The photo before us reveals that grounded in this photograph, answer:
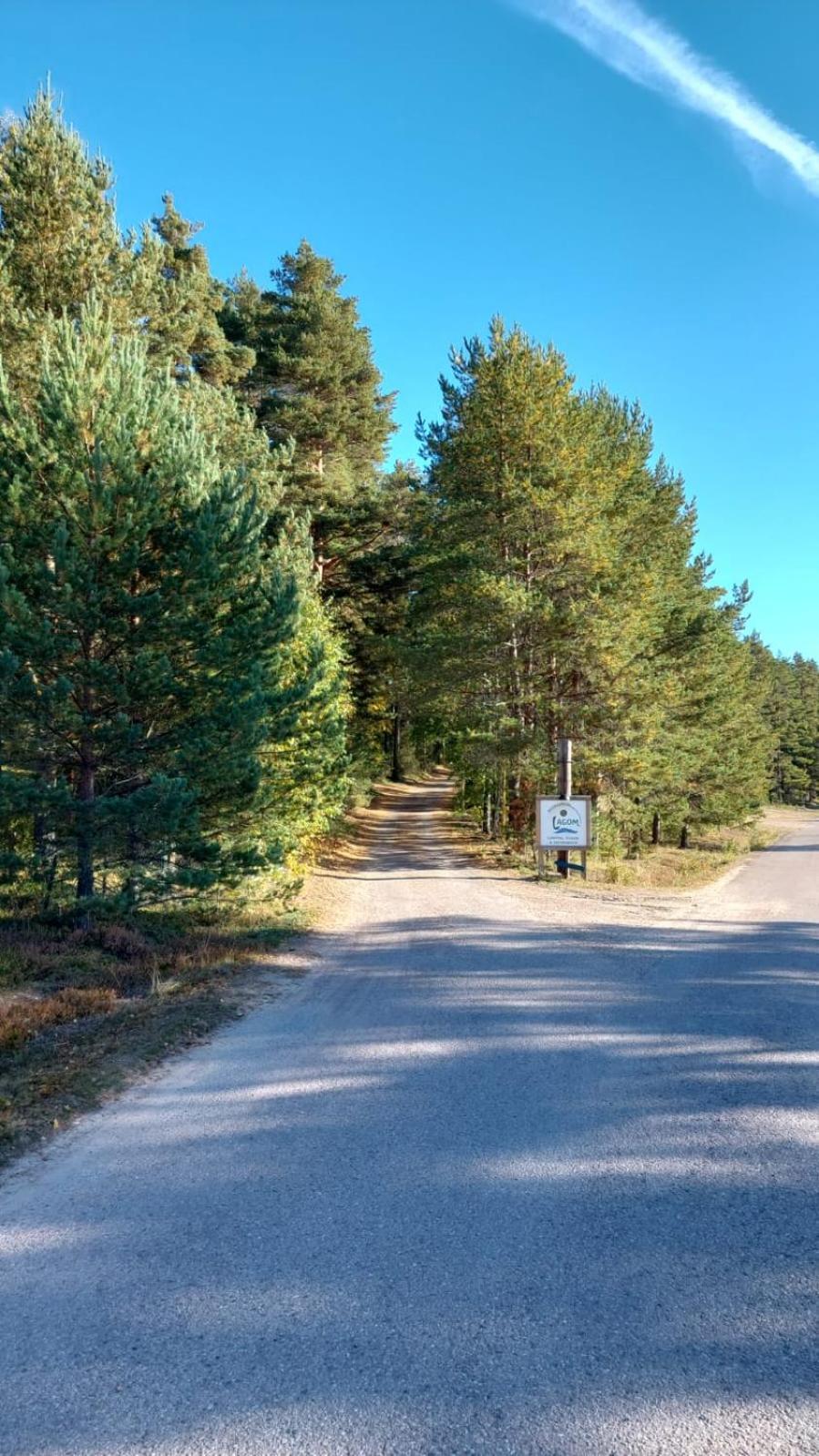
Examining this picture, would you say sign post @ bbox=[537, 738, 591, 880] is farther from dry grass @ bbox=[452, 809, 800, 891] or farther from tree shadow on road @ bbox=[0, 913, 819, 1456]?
tree shadow on road @ bbox=[0, 913, 819, 1456]

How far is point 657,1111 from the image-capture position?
4.81 meters

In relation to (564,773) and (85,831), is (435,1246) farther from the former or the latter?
(564,773)

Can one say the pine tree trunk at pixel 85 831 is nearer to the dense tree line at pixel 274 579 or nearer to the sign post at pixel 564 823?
the dense tree line at pixel 274 579

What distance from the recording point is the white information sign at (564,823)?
1741 cm

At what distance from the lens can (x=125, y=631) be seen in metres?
9.81

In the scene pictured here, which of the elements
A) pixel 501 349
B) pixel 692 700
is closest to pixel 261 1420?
pixel 501 349

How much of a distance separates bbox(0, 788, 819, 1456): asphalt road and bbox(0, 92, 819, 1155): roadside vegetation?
47.3 inches

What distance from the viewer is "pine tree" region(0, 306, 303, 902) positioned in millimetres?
9438

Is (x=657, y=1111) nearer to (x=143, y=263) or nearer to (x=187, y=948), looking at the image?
(x=187, y=948)

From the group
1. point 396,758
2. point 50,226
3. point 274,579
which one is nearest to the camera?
point 274,579

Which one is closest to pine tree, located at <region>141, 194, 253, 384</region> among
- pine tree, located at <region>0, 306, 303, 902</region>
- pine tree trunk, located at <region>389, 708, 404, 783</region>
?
pine tree, located at <region>0, 306, 303, 902</region>

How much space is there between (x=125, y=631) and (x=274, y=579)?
2.49 meters

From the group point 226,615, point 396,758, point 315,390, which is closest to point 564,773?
point 226,615

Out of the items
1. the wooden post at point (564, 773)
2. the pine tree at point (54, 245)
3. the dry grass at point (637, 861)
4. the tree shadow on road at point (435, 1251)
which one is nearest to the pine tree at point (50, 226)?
the pine tree at point (54, 245)
